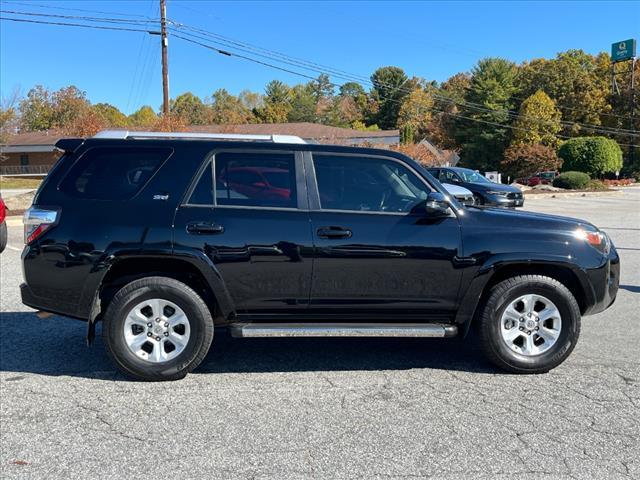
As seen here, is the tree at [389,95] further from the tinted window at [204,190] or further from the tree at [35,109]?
the tinted window at [204,190]

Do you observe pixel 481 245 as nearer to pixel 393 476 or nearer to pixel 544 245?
pixel 544 245

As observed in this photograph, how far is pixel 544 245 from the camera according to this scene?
454cm

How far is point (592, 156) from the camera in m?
46.8

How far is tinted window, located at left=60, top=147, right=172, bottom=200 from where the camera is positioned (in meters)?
4.49

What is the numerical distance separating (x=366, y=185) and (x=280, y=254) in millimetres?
940

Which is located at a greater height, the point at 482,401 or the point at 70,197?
the point at 70,197

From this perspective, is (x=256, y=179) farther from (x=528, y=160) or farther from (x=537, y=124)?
(x=537, y=124)

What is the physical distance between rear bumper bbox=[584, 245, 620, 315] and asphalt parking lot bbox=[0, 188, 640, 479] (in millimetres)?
545

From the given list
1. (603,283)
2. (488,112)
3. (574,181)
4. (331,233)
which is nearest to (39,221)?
(331,233)

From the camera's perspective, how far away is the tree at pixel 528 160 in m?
52.9

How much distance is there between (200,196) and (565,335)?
126 inches

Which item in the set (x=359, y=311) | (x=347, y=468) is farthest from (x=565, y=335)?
(x=347, y=468)

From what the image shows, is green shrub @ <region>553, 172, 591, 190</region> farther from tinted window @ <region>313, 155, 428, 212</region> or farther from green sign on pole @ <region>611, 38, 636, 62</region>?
green sign on pole @ <region>611, 38, 636, 62</region>

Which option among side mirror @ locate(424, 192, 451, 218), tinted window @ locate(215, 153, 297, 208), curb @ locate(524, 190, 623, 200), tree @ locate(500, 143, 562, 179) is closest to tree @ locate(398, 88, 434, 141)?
tree @ locate(500, 143, 562, 179)
